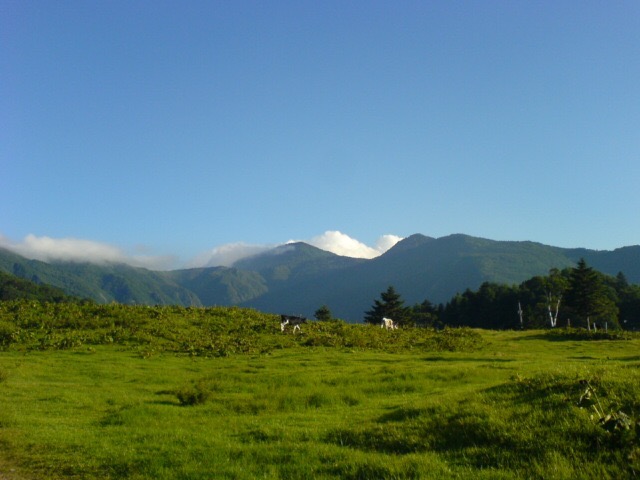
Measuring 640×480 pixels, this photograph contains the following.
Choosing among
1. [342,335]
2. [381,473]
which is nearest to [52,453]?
[381,473]

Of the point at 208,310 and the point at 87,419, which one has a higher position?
the point at 208,310

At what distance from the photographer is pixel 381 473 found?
9.05 meters

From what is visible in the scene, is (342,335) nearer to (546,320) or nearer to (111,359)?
(111,359)

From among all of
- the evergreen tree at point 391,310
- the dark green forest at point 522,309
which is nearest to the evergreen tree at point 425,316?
the dark green forest at point 522,309

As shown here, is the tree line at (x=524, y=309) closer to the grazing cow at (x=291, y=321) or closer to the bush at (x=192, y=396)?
the grazing cow at (x=291, y=321)

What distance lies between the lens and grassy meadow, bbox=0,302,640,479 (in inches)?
366

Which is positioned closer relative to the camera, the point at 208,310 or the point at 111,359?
the point at 111,359

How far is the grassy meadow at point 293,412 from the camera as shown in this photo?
930 centimetres

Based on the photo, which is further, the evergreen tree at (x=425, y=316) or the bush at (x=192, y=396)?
the evergreen tree at (x=425, y=316)

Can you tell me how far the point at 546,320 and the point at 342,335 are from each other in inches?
3728

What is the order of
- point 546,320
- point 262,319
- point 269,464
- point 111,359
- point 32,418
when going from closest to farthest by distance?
point 269,464 → point 32,418 → point 111,359 → point 262,319 → point 546,320

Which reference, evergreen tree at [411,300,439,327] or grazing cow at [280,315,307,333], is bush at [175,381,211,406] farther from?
evergreen tree at [411,300,439,327]

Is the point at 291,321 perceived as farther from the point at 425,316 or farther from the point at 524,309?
the point at 425,316

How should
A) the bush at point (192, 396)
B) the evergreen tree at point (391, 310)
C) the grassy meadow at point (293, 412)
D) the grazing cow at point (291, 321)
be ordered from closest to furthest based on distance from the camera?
the grassy meadow at point (293, 412) < the bush at point (192, 396) < the grazing cow at point (291, 321) < the evergreen tree at point (391, 310)
